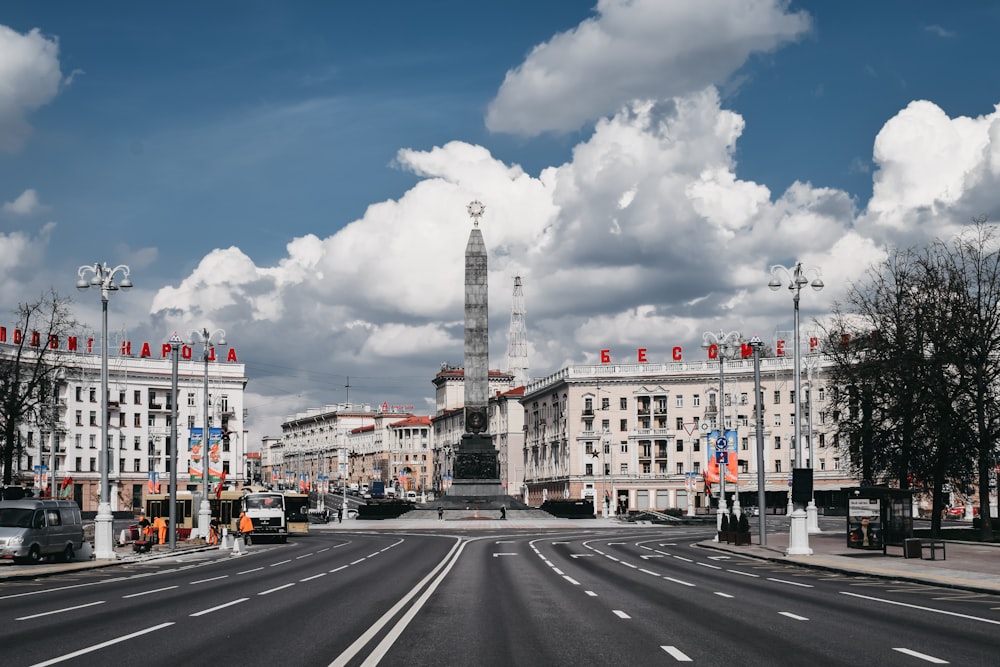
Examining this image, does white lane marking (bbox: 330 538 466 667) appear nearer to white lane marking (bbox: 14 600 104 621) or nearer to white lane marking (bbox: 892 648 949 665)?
white lane marking (bbox: 14 600 104 621)

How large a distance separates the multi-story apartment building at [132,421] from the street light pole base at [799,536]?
9065cm

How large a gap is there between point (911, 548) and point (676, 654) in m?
24.5

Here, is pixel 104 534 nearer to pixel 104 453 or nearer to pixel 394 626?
pixel 104 453

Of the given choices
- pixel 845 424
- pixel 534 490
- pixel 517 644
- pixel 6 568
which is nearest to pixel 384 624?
pixel 517 644

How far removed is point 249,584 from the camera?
28125 mm

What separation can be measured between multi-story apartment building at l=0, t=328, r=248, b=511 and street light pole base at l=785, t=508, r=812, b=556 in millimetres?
90647

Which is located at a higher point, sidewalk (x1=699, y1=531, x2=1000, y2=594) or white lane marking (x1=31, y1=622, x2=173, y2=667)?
white lane marking (x1=31, y1=622, x2=173, y2=667)

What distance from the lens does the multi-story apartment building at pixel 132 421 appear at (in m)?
125

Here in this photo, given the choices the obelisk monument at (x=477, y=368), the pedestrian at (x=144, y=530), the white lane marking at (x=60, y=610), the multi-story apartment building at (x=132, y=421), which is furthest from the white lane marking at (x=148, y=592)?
the multi-story apartment building at (x=132, y=421)

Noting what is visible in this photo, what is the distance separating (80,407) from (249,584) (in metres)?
111

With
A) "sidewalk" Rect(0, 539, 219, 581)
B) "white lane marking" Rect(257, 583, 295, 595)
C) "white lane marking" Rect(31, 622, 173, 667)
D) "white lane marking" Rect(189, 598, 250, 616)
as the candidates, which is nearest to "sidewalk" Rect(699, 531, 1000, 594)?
"white lane marking" Rect(257, 583, 295, 595)

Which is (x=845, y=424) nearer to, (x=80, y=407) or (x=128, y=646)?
(x=128, y=646)

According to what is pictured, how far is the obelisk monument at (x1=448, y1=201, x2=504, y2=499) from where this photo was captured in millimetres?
96375

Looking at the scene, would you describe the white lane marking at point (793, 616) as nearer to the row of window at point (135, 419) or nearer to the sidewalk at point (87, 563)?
the sidewalk at point (87, 563)
